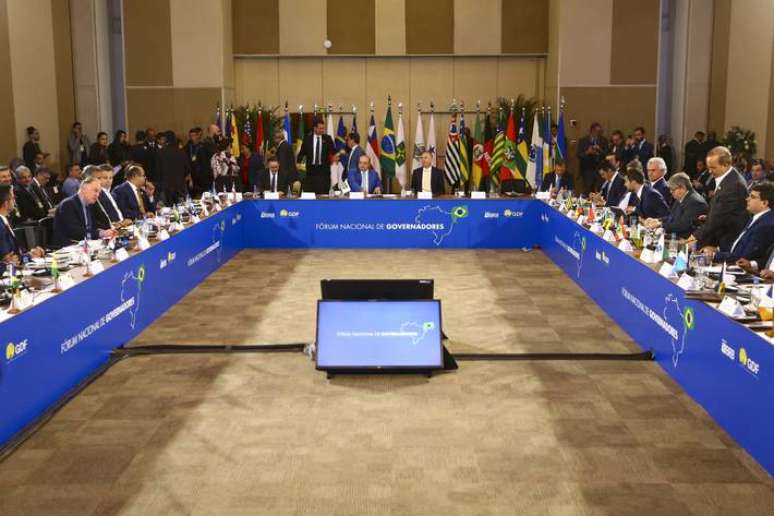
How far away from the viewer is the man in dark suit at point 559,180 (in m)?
14.3

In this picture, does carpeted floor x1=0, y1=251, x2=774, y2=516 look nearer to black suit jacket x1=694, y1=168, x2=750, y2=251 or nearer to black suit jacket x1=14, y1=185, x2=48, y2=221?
black suit jacket x1=694, y1=168, x2=750, y2=251

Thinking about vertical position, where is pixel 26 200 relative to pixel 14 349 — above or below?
above

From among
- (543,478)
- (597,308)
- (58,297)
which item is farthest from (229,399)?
(597,308)

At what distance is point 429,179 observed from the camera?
1464 centimetres

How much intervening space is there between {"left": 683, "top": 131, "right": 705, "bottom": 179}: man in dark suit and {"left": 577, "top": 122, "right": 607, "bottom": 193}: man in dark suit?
1604 mm

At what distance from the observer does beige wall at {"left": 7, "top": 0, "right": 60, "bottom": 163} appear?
17281 millimetres

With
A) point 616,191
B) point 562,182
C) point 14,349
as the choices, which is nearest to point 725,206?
point 616,191

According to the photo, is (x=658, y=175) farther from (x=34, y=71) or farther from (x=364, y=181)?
(x=34, y=71)

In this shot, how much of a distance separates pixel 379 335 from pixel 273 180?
765cm

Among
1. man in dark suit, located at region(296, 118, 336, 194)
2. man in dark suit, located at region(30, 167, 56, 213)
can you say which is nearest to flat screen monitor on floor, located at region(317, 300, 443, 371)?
man in dark suit, located at region(30, 167, 56, 213)

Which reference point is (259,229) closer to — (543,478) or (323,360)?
(323,360)

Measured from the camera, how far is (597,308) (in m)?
10.0

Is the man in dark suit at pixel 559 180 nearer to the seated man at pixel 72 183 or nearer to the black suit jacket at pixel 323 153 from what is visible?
the black suit jacket at pixel 323 153

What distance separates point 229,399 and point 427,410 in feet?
4.83
